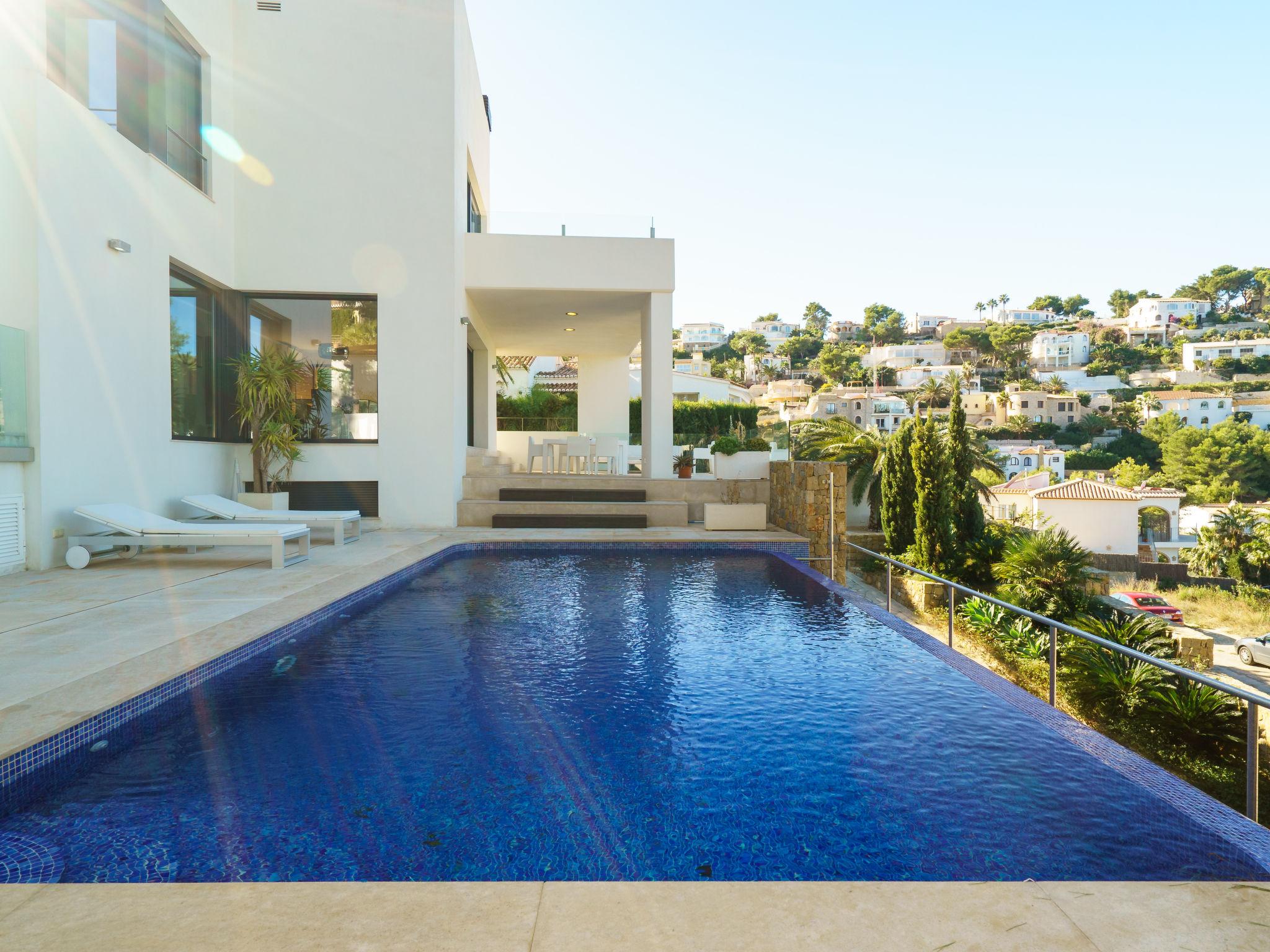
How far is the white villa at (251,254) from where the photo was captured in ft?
25.4

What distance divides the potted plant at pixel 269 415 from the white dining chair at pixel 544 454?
181 inches

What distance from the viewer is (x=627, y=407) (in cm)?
2052

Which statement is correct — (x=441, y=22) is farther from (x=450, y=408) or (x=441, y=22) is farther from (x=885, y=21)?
(x=885, y=21)

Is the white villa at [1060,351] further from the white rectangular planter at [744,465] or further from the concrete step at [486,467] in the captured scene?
the concrete step at [486,467]

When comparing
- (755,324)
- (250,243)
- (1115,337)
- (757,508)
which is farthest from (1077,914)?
(755,324)

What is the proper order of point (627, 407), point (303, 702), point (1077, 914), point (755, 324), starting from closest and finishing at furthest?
point (1077, 914) < point (303, 702) < point (627, 407) < point (755, 324)

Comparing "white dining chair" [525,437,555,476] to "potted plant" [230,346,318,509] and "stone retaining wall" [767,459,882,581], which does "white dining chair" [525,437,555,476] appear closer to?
"potted plant" [230,346,318,509]

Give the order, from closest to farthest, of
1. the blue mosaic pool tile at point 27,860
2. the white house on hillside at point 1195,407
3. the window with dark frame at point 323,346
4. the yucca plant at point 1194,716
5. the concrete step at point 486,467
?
1. the blue mosaic pool tile at point 27,860
2. the yucca plant at point 1194,716
3. the window with dark frame at point 323,346
4. the concrete step at point 486,467
5. the white house on hillside at point 1195,407

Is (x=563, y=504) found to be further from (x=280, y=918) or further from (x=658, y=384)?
(x=280, y=918)

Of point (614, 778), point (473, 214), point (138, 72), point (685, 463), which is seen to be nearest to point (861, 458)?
point (685, 463)

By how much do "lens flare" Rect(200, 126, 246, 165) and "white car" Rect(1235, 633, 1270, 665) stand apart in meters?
26.3

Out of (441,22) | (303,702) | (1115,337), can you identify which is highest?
(1115,337)

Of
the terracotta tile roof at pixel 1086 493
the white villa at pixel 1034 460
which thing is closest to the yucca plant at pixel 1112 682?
the terracotta tile roof at pixel 1086 493

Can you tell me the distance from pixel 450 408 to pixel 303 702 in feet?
26.8
